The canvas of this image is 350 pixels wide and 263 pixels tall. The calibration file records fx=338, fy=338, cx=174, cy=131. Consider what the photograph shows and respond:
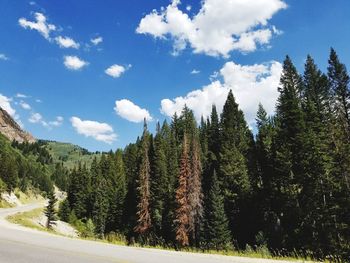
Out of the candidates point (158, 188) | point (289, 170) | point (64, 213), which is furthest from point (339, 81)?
point (64, 213)

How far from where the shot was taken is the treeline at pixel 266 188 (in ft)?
123

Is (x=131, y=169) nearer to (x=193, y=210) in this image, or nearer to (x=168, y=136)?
(x=168, y=136)

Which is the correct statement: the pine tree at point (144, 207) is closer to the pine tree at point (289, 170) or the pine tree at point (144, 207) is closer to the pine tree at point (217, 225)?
the pine tree at point (217, 225)

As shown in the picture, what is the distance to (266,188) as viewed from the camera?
54.1 metres

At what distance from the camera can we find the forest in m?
37.5

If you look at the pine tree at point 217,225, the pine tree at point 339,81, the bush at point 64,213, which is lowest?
the pine tree at point 217,225

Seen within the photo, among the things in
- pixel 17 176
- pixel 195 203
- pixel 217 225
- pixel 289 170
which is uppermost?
pixel 17 176

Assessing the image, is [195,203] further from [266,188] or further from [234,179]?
[266,188]

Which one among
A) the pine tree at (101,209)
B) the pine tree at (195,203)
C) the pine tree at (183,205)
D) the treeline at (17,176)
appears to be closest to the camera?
the pine tree at (183,205)

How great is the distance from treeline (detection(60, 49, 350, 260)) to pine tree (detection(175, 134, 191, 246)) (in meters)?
0.16

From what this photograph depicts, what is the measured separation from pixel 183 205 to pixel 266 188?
533 inches

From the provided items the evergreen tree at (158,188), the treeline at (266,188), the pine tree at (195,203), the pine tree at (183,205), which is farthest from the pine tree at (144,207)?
the pine tree at (195,203)

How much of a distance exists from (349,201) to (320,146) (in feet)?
25.3

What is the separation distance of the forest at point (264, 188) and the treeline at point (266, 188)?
143mm
